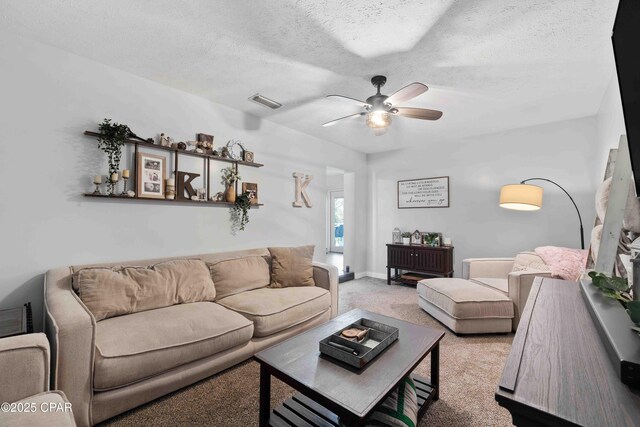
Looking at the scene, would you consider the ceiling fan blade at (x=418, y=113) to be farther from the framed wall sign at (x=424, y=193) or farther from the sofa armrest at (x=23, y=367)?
the sofa armrest at (x=23, y=367)

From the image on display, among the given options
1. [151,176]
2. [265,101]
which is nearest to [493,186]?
[265,101]

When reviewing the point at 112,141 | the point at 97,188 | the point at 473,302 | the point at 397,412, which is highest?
the point at 112,141

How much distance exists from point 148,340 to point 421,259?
3.76 m

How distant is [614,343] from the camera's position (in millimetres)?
753

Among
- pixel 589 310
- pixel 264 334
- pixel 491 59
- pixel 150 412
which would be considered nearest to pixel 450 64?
pixel 491 59

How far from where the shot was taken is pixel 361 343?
1.56 m

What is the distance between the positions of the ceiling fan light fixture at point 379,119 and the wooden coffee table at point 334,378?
1662 millimetres

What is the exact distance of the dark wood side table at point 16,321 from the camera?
58.8 inches

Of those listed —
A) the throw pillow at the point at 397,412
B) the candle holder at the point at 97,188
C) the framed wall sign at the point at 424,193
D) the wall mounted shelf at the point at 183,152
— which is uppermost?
the wall mounted shelf at the point at 183,152

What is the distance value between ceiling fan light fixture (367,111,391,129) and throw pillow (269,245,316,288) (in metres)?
1.54

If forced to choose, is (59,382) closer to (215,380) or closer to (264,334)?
(215,380)

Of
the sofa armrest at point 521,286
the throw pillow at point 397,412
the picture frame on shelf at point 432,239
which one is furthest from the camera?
the picture frame on shelf at point 432,239

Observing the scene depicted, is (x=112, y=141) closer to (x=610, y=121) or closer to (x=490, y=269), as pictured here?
(x=490, y=269)

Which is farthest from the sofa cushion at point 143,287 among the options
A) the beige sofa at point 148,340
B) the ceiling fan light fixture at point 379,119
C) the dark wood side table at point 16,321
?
the ceiling fan light fixture at point 379,119
